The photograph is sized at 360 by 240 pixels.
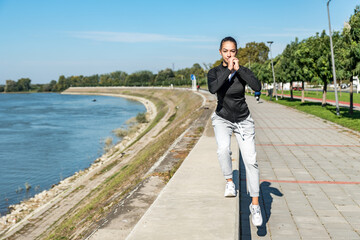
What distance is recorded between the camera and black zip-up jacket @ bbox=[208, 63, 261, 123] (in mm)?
3664

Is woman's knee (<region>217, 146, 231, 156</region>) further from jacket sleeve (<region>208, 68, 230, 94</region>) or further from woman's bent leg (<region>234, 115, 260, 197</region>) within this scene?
jacket sleeve (<region>208, 68, 230, 94</region>)

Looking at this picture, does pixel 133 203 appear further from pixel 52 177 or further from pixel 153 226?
pixel 52 177

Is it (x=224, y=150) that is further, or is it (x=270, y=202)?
(x=270, y=202)

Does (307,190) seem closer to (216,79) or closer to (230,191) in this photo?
(230,191)

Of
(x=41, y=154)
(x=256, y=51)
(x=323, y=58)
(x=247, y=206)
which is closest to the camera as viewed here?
(x=247, y=206)

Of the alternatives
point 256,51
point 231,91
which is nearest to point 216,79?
point 231,91

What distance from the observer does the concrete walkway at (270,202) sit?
350 cm

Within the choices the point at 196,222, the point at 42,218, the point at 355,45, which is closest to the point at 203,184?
the point at 196,222

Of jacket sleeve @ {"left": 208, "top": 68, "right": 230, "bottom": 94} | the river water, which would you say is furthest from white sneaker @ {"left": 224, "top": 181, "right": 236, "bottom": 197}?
the river water

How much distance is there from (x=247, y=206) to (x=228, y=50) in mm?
2425

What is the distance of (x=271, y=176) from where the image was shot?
6.88 metres

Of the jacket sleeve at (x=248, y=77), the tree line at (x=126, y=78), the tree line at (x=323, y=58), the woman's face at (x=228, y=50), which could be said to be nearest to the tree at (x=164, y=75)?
the tree line at (x=126, y=78)

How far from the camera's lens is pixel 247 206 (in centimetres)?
495

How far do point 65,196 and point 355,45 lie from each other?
45.5 feet
